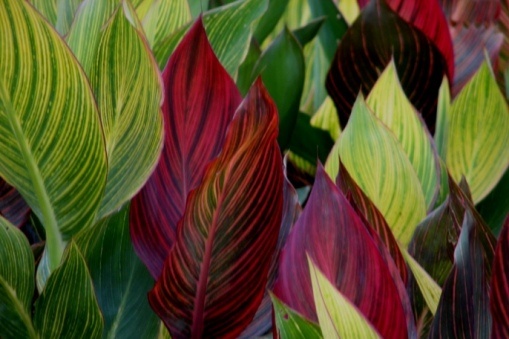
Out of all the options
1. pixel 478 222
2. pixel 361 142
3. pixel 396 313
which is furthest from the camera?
pixel 361 142

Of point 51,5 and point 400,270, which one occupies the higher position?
point 51,5

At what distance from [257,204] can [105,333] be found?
0.24 meters

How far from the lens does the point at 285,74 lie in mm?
1142

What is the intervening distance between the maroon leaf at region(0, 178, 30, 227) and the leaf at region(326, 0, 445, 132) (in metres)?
0.49

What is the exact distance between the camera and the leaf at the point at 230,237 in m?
0.75

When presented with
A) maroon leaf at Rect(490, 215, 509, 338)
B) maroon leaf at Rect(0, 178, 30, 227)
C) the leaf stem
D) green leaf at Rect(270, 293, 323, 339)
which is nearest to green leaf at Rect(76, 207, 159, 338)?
the leaf stem

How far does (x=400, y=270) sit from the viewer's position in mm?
795

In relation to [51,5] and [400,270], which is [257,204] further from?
[51,5]

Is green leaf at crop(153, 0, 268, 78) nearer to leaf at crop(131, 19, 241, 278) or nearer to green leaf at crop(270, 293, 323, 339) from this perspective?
leaf at crop(131, 19, 241, 278)

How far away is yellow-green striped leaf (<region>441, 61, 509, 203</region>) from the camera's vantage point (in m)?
1.13

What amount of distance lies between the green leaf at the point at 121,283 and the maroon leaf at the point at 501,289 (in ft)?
1.26

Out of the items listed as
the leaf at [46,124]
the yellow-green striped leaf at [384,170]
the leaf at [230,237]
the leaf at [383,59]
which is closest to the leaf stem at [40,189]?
the leaf at [46,124]

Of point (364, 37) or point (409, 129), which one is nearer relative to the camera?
point (409, 129)

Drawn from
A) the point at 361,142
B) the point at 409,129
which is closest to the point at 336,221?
the point at 361,142
